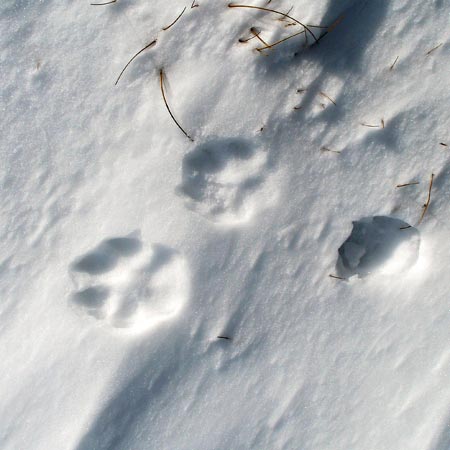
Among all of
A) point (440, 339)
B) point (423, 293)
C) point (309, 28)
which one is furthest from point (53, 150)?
point (440, 339)

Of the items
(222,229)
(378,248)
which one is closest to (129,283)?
(222,229)

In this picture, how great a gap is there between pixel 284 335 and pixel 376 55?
2.65 ft

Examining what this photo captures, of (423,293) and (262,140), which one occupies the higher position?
(262,140)

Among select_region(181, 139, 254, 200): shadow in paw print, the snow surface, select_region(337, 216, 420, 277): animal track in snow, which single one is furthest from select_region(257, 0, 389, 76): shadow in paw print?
select_region(337, 216, 420, 277): animal track in snow

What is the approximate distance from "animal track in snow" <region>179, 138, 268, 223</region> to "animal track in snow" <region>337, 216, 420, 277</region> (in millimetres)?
299

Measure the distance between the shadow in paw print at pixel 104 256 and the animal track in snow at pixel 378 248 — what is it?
604 mm

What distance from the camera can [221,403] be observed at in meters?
1.26

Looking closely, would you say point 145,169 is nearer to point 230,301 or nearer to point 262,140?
point 262,140

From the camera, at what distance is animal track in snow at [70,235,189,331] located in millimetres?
1214

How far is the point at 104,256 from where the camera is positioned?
1215mm

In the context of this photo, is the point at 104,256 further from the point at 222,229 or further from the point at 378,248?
the point at 378,248

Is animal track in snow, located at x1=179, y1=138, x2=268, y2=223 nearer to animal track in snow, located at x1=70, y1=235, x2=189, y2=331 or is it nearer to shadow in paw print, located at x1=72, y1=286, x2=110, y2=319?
animal track in snow, located at x1=70, y1=235, x2=189, y2=331

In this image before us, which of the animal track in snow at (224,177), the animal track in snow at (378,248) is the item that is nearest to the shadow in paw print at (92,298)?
the animal track in snow at (224,177)

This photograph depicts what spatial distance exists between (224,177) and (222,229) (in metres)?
0.15
